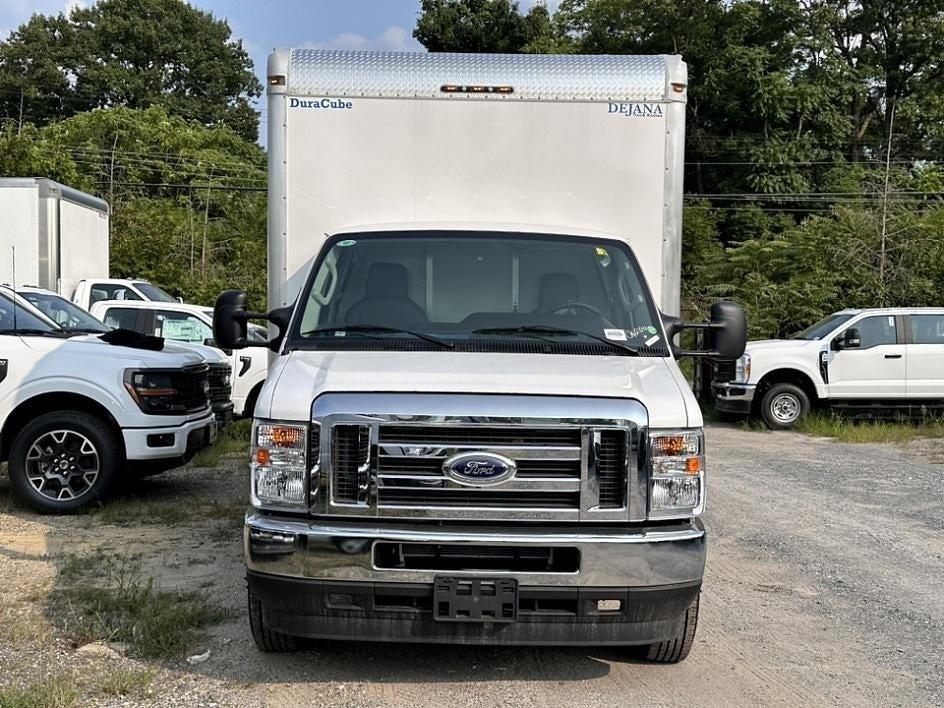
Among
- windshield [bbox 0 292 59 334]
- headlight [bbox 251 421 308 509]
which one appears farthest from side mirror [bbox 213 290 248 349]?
windshield [bbox 0 292 59 334]

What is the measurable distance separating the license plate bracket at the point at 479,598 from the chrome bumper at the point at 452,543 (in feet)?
0.12

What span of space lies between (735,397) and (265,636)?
38.3 feet

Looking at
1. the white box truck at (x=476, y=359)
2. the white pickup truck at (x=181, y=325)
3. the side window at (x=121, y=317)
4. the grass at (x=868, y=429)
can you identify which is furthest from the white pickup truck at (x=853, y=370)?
Answer: the white box truck at (x=476, y=359)

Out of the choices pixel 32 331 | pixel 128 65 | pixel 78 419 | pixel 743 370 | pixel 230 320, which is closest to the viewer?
pixel 230 320

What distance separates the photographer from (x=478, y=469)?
423cm

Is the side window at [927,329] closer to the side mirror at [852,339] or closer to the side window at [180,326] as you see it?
the side mirror at [852,339]

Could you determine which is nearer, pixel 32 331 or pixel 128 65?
pixel 32 331

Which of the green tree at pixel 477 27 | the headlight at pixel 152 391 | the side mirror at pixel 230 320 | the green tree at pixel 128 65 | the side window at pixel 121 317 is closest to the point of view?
the side mirror at pixel 230 320

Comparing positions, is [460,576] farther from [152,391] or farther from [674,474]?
[152,391]

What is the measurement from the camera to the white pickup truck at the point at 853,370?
48.8 ft

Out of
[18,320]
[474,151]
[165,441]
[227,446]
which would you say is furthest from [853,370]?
[18,320]

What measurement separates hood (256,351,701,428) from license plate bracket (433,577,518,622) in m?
0.80

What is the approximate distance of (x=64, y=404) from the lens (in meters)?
8.21

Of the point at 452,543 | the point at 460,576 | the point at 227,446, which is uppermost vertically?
the point at 452,543
